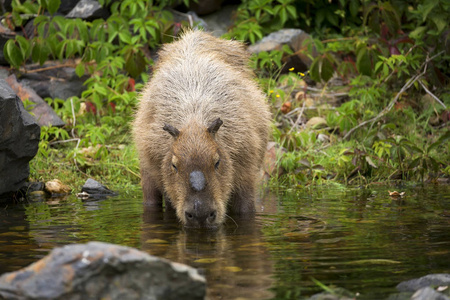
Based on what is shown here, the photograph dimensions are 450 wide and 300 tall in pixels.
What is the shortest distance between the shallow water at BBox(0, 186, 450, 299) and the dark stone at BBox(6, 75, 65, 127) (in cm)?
229

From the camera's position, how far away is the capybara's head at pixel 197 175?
15.4 feet

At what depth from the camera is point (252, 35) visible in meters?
9.98

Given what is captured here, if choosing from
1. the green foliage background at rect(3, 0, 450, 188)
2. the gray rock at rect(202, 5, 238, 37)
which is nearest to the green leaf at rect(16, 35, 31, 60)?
the green foliage background at rect(3, 0, 450, 188)

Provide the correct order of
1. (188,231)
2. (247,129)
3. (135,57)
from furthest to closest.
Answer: (135,57) → (247,129) → (188,231)

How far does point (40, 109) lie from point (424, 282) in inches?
271

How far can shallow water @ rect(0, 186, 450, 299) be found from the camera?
3.29 metres

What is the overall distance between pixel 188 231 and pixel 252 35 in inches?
224

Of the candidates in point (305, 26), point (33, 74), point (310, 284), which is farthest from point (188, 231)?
point (305, 26)

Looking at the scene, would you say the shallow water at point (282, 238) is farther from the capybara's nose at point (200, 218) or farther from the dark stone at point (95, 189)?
the dark stone at point (95, 189)

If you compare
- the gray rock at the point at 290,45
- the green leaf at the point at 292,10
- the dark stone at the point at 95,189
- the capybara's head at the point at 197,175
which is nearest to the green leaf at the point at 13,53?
the dark stone at the point at 95,189

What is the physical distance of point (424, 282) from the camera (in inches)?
120

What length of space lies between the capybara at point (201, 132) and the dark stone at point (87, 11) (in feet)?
13.9

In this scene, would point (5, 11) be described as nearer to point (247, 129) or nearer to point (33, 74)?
point (33, 74)

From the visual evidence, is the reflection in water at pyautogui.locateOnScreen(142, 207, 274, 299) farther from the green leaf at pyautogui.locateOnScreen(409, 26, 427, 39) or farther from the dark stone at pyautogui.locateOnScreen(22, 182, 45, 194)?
the green leaf at pyautogui.locateOnScreen(409, 26, 427, 39)
